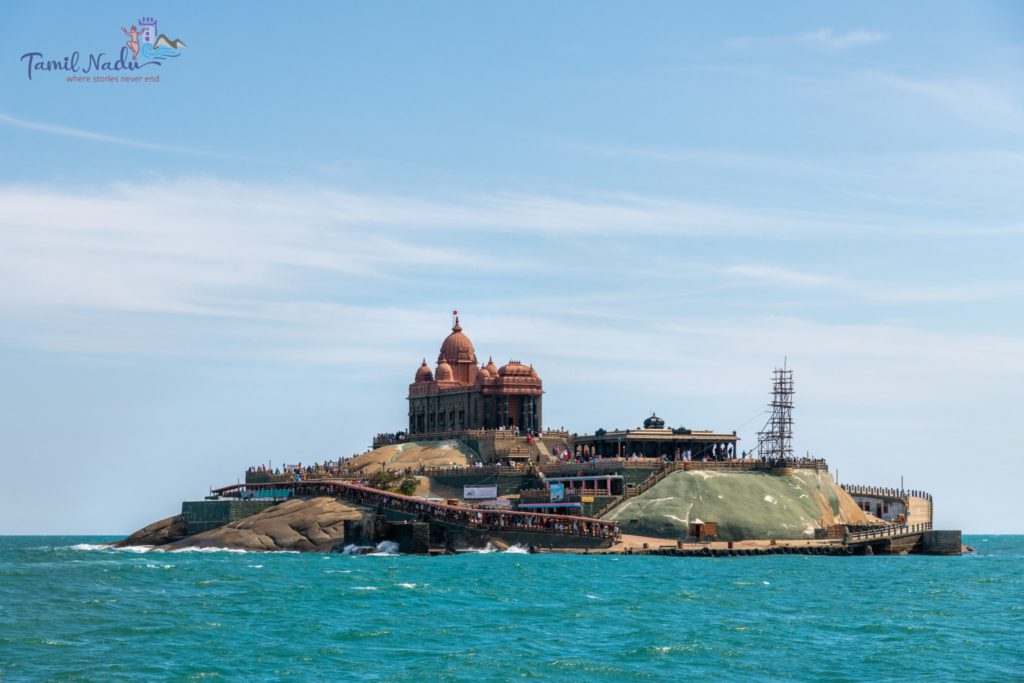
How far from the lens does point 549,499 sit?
136 m

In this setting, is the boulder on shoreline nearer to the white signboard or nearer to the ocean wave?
the ocean wave

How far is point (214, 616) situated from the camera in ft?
234

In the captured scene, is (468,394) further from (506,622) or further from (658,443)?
(506,622)

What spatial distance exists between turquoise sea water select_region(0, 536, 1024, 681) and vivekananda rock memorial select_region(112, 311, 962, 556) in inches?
605

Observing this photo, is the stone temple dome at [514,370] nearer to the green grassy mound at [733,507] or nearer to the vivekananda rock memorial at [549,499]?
the vivekananda rock memorial at [549,499]

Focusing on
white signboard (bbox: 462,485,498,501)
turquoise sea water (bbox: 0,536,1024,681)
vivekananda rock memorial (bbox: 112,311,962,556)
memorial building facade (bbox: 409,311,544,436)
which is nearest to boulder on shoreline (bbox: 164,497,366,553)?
vivekananda rock memorial (bbox: 112,311,962,556)

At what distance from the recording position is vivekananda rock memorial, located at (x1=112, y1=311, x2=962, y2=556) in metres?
124

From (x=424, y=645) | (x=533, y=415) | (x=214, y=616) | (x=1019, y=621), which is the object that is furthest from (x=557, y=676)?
(x=533, y=415)

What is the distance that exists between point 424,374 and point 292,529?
2247 inches

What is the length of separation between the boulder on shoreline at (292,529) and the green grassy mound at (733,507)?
Answer: 23.8 metres

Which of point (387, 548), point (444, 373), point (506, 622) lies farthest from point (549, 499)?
point (506, 622)

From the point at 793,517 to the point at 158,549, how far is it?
191 ft

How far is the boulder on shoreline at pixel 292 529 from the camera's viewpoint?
12769 cm

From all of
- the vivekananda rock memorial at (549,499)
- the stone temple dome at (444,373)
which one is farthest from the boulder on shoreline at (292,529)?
the stone temple dome at (444,373)
